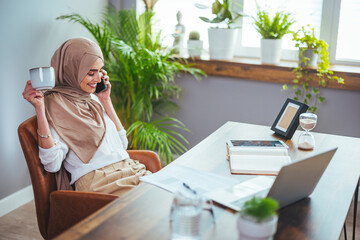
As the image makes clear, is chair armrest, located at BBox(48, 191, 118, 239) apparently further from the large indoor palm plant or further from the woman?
the large indoor palm plant

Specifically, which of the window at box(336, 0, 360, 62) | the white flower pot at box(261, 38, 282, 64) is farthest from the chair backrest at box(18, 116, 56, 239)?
the window at box(336, 0, 360, 62)

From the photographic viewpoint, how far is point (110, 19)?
318cm

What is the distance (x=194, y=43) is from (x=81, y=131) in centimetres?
174

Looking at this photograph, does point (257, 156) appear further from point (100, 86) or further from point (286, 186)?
point (100, 86)

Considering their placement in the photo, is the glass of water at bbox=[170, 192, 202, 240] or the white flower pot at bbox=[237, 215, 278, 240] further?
the glass of water at bbox=[170, 192, 202, 240]

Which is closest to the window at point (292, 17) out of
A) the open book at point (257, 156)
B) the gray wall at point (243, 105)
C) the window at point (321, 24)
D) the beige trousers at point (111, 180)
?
the window at point (321, 24)

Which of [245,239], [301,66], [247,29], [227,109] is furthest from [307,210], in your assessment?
[247,29]

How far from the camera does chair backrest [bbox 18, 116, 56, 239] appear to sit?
177 centimetres

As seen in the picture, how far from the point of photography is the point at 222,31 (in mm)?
3311

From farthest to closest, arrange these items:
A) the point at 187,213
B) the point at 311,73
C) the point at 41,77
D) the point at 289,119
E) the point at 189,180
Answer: the point at 311,73 → the point at 289,119 → the point at 41,77 → the point at 189,180 → the point at 187,213

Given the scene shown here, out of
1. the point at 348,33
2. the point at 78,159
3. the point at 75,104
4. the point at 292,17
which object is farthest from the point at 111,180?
the point at 348,33

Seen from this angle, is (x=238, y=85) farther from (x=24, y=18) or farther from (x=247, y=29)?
(x=24, y=18)

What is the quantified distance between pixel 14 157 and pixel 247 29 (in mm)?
1998

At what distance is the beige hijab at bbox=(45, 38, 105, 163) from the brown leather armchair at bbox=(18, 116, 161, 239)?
0.13 metres
